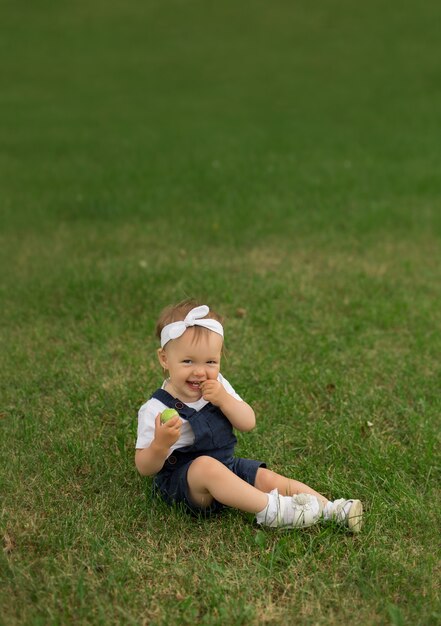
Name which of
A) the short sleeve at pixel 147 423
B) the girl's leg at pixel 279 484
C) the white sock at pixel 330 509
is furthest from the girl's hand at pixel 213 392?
the white sock at pixel 330 509

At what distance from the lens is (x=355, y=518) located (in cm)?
321

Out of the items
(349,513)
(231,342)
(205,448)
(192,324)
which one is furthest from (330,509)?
(231,342)

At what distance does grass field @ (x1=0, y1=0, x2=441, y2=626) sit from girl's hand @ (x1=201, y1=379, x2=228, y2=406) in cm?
44

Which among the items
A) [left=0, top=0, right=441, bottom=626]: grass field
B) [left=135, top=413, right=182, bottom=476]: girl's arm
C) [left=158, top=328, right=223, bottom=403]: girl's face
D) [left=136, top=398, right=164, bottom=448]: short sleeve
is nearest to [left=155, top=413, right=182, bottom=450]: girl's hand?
[left=135, top=413, right=182, bottom=476]: girl's arm

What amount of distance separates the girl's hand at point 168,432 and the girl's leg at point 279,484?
45cm

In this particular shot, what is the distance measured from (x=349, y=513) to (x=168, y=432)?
72cm

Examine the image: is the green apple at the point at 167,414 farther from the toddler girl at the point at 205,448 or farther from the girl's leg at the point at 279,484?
the girl's leg at the point at 279,484

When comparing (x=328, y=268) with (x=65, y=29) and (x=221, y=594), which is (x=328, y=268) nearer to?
(x=221, y=594)

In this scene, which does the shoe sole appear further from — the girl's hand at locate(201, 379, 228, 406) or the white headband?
the white headband

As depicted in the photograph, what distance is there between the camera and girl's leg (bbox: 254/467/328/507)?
338cm

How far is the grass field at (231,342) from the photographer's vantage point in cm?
293

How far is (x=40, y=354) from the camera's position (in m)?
5.02

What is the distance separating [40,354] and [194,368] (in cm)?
192

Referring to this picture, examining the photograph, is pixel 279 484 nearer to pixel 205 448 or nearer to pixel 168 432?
pixel 205 448
